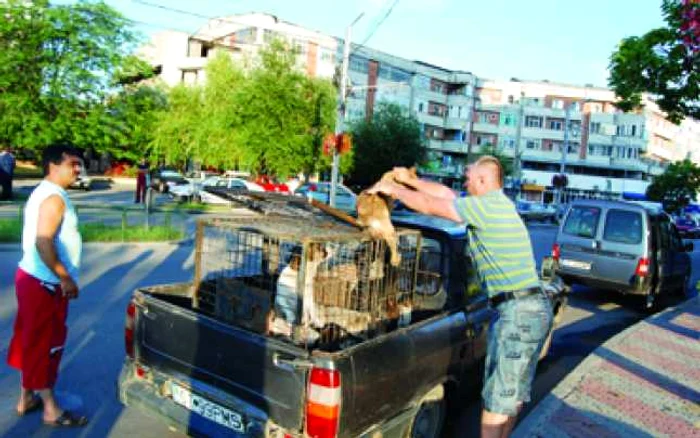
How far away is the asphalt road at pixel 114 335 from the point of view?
4.28m

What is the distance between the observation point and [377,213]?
372 centimetres

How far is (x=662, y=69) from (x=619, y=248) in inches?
125

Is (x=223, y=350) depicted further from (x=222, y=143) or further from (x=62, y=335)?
(x=222, y=143)

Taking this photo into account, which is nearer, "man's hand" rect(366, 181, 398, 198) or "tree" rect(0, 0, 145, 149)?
"man's hand" rect(366, 181, 398, 198)

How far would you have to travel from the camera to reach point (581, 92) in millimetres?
70812

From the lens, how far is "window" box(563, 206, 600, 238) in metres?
10.7

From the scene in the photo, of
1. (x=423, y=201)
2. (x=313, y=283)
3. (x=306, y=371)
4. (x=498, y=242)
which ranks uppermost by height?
(x=423, y=201)

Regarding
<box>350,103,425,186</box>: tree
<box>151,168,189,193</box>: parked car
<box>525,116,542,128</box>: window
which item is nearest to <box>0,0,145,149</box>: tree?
<box>151,168,189,193</box>: parked car

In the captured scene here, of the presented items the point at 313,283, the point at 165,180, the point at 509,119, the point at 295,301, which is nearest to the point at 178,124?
the point at 165,180

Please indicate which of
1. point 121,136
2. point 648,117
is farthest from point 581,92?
point 121,136

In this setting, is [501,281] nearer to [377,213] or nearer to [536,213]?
[377,213]

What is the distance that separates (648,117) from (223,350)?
257ft

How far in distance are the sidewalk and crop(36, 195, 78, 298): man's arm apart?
3.54 metres

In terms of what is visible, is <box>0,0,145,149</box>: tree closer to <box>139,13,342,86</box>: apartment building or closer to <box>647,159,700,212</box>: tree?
<box>647,159,700,212</box>: tree
